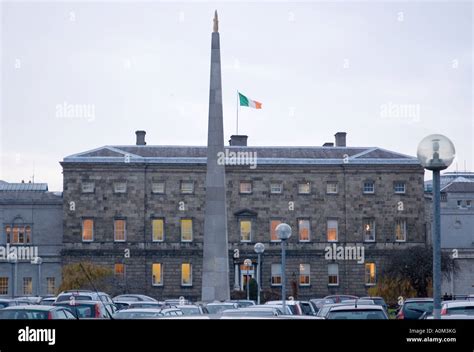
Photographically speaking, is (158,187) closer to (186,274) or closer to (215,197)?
(186,274)

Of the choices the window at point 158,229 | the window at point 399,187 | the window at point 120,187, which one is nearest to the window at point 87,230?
the window at point 120,187

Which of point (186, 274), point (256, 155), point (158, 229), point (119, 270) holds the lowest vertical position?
point (186, 274)

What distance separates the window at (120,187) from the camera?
Answer: 7612 centimetres


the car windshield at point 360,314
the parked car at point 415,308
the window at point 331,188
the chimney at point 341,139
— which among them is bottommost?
the parked car at point 415,308

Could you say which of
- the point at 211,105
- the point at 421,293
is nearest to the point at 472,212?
the point at 421,293

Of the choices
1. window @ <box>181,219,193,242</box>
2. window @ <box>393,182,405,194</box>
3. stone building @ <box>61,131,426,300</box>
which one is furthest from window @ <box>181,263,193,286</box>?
window @ <box>393,182,405,194</box>

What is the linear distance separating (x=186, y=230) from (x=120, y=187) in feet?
21.9

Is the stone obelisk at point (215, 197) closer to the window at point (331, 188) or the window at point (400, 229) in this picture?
the window at point (331, 188)

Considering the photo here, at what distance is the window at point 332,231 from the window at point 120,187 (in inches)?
692

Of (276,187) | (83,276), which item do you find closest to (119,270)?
(83,276)

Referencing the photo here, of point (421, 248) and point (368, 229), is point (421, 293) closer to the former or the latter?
point (421, 248)

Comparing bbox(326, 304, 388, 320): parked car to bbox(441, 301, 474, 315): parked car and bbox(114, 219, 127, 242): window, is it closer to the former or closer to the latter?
bbox(441, 301, 474, 315): parked car

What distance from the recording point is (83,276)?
69.4 metres

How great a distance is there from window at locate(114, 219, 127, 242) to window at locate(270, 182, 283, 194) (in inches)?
507
